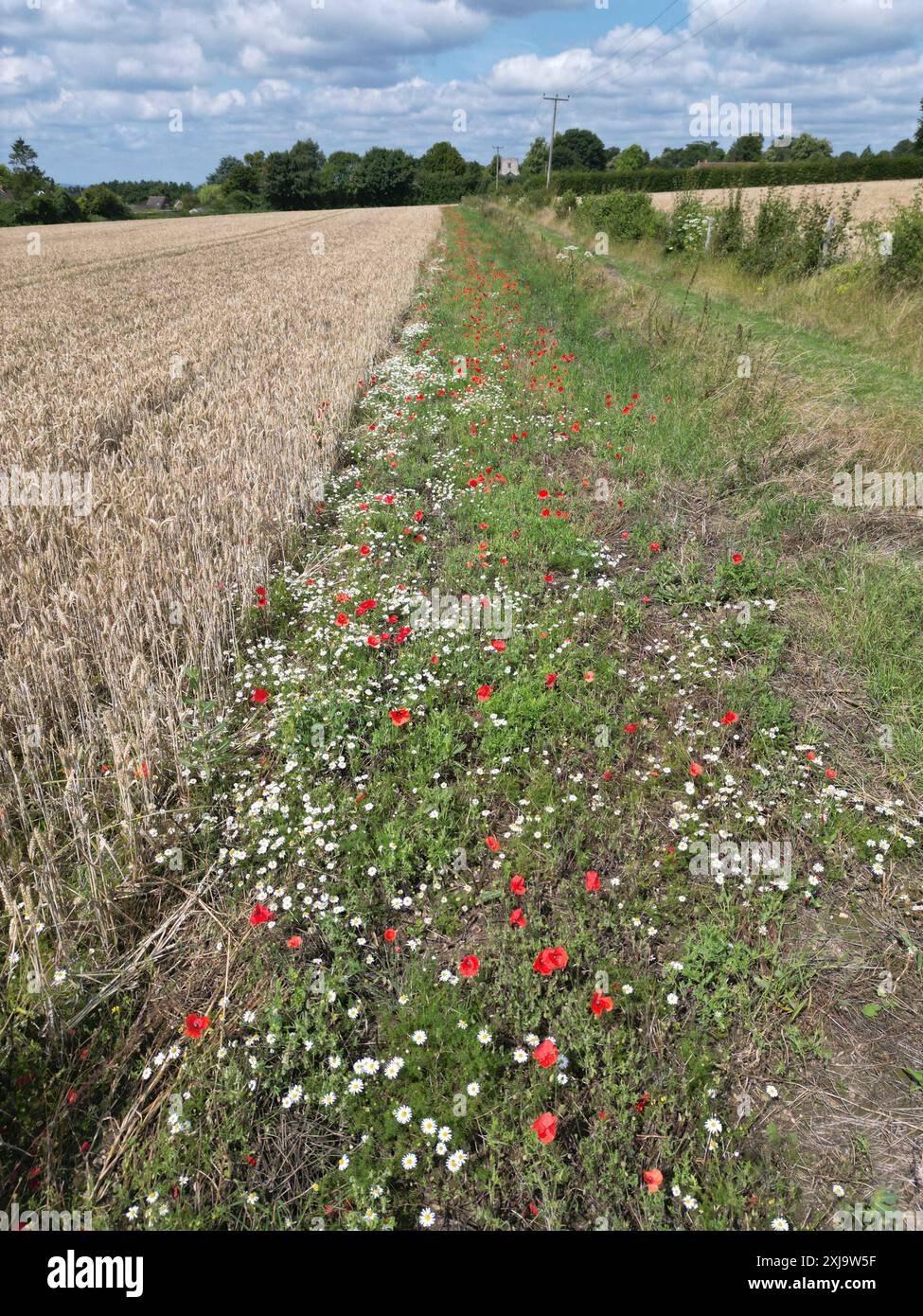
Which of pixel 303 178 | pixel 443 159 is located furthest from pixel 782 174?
pixel 443 159

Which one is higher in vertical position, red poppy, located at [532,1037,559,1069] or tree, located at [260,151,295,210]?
tree, located at [260,151,295,210]

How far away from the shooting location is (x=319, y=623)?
5.34 meters

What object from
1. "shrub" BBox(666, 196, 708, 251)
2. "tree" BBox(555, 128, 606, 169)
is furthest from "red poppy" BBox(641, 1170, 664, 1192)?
"tree" BBox(555, 128, 606, 169)

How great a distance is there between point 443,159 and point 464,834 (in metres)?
132

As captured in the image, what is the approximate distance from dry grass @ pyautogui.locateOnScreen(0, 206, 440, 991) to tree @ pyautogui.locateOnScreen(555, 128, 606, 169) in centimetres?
12113

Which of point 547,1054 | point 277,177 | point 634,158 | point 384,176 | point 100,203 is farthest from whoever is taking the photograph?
point 634,158

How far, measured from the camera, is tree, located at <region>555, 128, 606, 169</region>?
112 meters

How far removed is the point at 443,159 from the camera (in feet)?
360

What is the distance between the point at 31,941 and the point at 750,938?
306cm

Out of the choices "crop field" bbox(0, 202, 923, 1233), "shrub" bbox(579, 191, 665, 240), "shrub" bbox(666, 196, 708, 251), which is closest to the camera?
"crop field" bbox(0, 202, 923, 1233)

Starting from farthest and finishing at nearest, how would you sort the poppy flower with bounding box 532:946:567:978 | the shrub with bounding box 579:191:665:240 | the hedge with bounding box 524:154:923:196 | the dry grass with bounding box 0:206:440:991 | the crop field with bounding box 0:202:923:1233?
the hedge with bounding box 524:154:923:196, the shrub with bounding box 579:191:665:240, the dry grass with bounding box 0:206:440:991, the poppy flower with bounding box 532:946:567:978, the crop field with bounding box 0:202:923:1233

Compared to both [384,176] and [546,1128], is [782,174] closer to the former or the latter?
[384,176]

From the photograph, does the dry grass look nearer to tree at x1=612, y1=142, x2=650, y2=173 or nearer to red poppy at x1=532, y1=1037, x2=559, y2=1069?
red poppy at x1=532, y1=1037, x2=559, y2=1069

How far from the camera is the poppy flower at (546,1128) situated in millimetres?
2389
